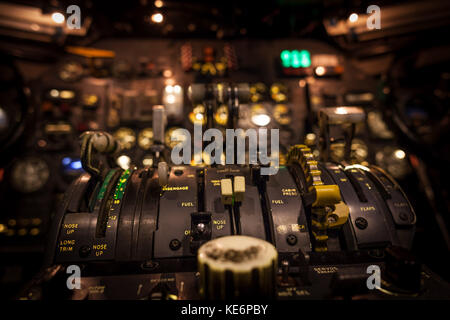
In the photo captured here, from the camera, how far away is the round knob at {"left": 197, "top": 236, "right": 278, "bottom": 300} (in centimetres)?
101

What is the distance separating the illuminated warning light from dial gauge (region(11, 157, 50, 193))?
560 centimetres

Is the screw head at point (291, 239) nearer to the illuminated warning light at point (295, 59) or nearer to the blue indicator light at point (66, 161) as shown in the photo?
the blue indicator light at point (66, 161)

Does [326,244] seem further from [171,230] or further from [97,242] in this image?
[97,242]

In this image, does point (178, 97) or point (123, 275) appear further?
point (178, 97)

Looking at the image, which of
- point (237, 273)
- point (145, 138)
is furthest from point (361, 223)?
point (145, 138)

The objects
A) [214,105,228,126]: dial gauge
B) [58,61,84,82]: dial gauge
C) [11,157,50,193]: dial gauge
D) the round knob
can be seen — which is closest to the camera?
the round knob

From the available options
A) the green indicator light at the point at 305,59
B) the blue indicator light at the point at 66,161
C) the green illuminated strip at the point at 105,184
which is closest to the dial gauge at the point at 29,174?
the blue indicator light at the point at 66,161

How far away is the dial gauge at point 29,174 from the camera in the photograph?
4.86 meters

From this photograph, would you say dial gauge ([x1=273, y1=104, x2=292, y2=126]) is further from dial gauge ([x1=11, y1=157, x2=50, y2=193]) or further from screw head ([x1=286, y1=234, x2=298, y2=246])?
dial gauge ([x1=11, y1=157, x2=50, y2=193])

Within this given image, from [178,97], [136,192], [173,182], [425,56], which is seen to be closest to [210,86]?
[173,182]

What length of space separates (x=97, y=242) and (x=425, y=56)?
314 inches

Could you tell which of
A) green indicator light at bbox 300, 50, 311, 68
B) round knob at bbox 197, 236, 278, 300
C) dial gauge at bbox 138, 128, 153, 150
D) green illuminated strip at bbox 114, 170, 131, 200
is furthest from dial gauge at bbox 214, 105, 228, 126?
green indicator light at bbox 300, 50, 311, 68

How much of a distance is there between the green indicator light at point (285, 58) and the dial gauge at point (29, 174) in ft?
18.2

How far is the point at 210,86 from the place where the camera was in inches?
85.0
